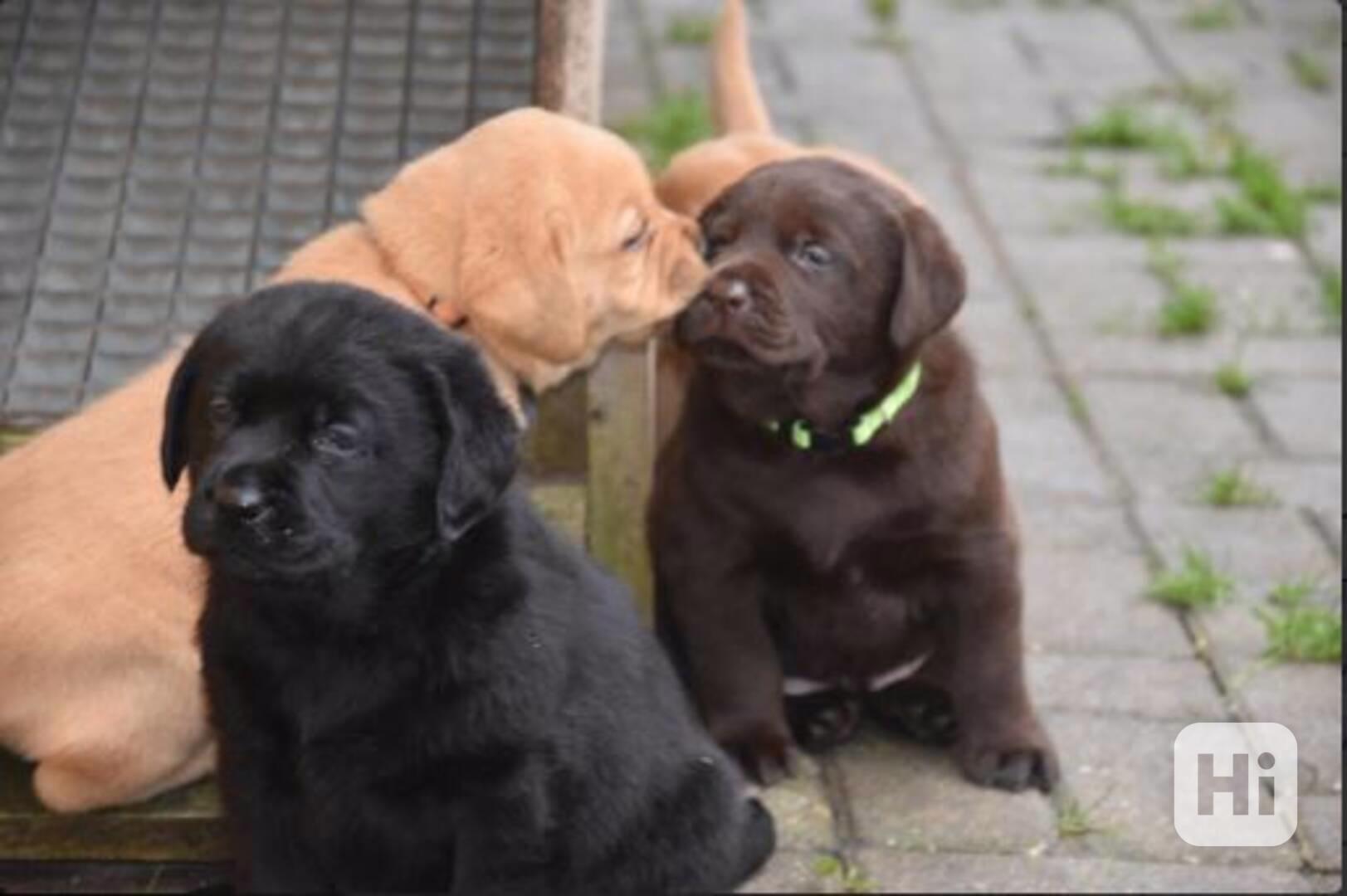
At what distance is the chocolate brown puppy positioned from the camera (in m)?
4.70

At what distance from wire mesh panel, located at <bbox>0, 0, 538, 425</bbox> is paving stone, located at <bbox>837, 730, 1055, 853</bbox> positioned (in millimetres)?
A: 1438

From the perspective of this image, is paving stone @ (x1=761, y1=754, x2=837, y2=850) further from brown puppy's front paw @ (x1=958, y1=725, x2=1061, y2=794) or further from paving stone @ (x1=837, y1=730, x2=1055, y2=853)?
brown puppy's front paw @ (x1=958, y1=725, x2=1061, y2=794)

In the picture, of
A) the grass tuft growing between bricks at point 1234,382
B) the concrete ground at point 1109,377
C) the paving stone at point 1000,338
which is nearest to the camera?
the concrete ground at point 1109,377

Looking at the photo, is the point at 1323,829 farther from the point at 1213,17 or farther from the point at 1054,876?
the point at 1213,17

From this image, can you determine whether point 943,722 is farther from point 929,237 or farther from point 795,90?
point 795,90

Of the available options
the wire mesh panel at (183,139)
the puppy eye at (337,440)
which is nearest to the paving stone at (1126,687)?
the wire mesh panel at (183,139)

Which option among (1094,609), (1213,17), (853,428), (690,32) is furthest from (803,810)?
(1213,17)

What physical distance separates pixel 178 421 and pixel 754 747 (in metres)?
1.44

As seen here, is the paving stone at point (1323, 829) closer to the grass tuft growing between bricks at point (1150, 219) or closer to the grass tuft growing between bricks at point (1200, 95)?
the grass tuft growing between bricks at point (1150, 219)

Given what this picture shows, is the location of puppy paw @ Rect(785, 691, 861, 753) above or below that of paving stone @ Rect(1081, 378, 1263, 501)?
above

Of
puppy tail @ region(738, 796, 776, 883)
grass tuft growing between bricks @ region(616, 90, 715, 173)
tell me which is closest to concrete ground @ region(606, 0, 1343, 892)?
puppy tail @ region(738, 796, 776, 883)

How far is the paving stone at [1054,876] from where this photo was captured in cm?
466

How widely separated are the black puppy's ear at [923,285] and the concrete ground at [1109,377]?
2.74 ft

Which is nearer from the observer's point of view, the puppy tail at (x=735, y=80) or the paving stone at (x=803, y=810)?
the paving stone at (x=803, y=810)
